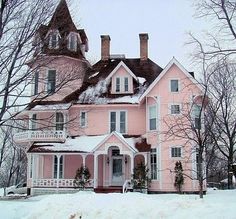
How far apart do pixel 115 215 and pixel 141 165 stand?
16022 millimetres

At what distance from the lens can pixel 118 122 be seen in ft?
105

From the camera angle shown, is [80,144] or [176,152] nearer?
[176,152]

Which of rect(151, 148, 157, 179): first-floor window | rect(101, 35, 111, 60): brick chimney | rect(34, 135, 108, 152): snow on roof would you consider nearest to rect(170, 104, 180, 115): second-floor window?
rect(151, 148, 157, 179): first-floor window

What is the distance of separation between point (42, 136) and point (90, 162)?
169 inches

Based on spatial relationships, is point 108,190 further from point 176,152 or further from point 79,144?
point 176,152

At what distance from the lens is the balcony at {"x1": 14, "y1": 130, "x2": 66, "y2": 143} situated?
1224 inches

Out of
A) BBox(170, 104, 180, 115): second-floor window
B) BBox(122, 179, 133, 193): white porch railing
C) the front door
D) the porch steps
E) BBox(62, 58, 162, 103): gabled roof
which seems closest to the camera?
BBox(122, 179, 133, 193): white porch railing

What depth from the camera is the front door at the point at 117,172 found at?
31.0m

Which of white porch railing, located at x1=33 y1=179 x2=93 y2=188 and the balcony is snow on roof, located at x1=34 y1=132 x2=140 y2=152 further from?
white porch railing, located at x1=33 y1=179 x2=93 y2=188

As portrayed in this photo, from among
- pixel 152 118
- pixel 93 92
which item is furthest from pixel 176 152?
pixel 93 92

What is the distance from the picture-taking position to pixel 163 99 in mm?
30656

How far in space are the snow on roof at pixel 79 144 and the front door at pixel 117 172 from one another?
86.0 inches

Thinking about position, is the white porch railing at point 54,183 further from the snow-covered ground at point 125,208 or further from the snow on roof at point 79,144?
the snow-covered ground at point 125,208

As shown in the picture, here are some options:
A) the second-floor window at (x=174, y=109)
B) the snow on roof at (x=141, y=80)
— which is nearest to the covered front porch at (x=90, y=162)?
the second-floor window at (x=174, y=109)
